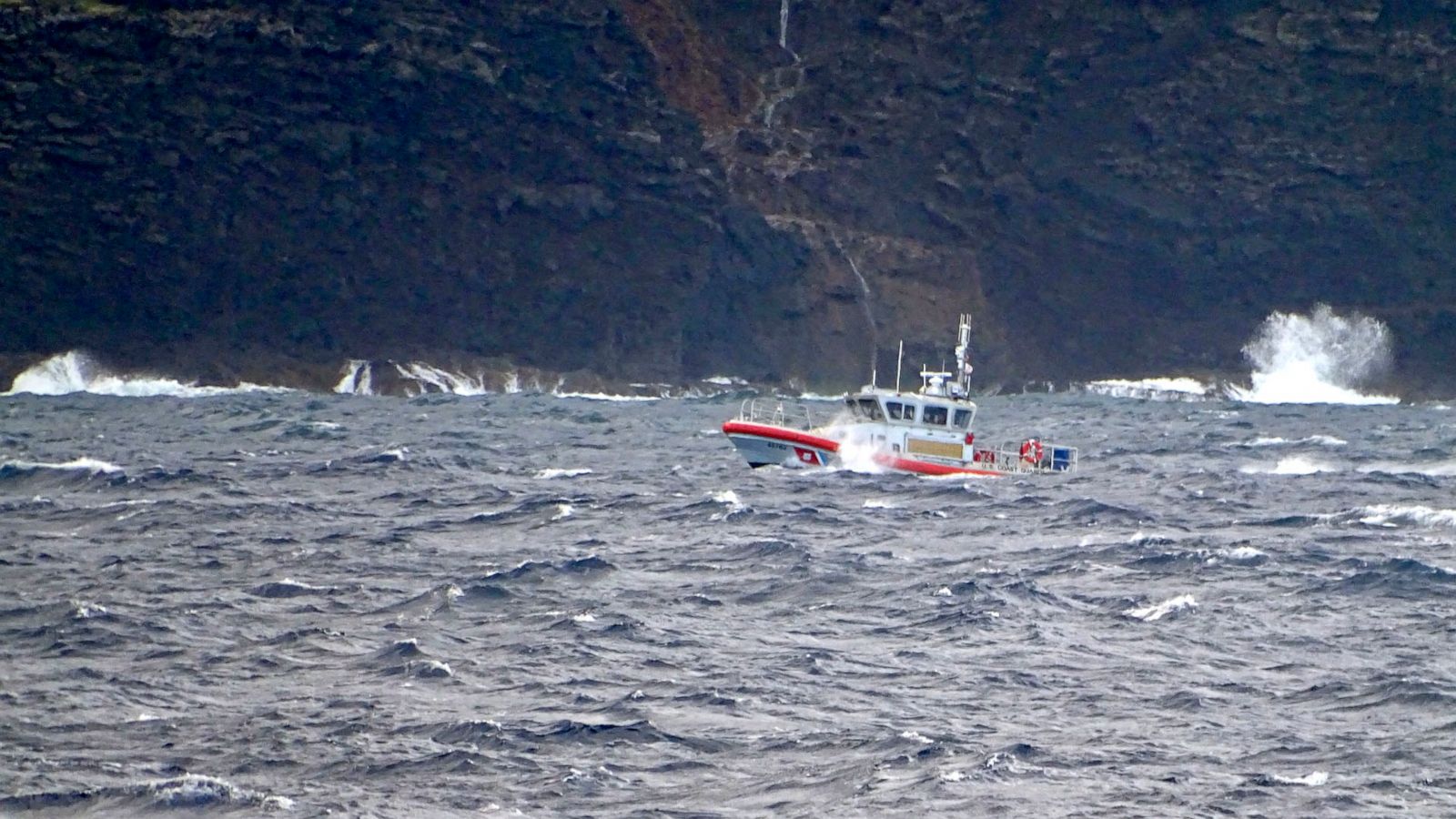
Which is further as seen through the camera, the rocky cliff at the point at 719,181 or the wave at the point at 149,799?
the rocky cliff at the point at 719,181

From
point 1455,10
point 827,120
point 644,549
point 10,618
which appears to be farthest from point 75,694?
point 1455,10

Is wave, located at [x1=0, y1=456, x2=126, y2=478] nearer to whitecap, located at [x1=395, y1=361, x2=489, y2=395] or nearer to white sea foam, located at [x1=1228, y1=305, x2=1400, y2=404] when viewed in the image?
whitecap, located at [x1=395, y1=361, x2=489, y2=395]

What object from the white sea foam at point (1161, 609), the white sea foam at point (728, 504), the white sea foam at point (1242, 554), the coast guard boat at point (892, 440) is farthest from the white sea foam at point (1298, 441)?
the white sea foam at point (1161, 609)

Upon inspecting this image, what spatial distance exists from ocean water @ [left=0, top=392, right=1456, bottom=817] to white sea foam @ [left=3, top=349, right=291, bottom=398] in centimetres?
5233

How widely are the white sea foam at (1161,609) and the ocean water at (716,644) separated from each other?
0.15 metres

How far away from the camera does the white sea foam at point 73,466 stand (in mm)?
46625

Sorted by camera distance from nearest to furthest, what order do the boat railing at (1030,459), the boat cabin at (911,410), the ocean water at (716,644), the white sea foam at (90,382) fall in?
the ocean water at (716,644), the boat cabin at (911,410), the boat railing at (1030,459), the white sea foam at (90,382)

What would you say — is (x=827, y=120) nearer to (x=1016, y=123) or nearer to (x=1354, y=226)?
(x=1016, y=123)

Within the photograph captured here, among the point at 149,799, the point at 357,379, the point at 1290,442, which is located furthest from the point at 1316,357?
the point at 149,799

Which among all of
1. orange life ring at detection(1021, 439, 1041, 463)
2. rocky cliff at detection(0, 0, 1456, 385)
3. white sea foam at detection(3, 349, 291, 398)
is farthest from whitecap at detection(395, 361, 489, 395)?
orange life ring at detection(1021, 439, 1041, 463)

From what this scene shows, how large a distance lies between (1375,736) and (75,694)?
1534 cm

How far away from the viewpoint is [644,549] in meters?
35.2

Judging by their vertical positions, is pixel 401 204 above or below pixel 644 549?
above

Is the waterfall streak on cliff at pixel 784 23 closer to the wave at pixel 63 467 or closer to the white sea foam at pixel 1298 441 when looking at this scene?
the white sea foam at pixel 1298 441
